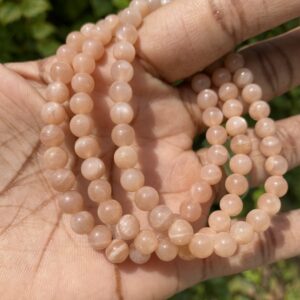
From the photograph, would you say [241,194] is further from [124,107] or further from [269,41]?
[269,41]

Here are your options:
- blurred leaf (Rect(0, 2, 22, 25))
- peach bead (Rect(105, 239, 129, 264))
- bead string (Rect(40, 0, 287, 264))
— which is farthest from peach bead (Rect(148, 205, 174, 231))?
blurred leaf (Rect(0, 2, 22, 25))

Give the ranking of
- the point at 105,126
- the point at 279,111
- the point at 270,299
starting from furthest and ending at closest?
the point at 270,299 < the point at 279,111 < the point at 105,126

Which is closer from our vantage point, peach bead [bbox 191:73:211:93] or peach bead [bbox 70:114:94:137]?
peach bead [bbox 70:114:94:137]

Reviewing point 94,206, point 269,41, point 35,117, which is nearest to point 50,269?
point 94,206

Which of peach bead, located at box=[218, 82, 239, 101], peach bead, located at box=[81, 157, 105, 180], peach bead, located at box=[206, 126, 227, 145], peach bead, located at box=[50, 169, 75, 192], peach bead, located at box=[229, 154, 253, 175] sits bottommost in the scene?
peach bead, located at box=[229, 154, 253, 175]

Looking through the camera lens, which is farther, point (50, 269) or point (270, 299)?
point (270, 299)

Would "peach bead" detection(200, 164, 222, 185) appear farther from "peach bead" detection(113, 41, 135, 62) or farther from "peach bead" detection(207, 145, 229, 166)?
"peach bead" detection(113, 41, 135, 62)
